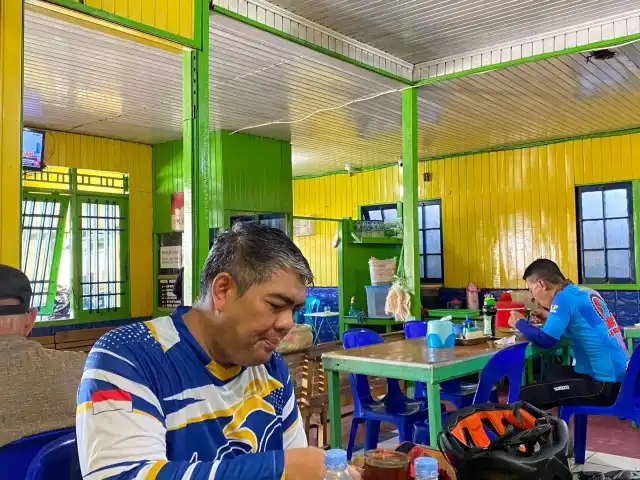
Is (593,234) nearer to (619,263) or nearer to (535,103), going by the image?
(619,263)

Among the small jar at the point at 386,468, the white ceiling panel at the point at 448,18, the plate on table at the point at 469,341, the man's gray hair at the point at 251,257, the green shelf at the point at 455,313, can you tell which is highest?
the white ceiling panel at the point at 448,18

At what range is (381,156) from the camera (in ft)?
33.1

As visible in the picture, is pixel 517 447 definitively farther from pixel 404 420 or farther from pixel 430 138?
pixel 430 138

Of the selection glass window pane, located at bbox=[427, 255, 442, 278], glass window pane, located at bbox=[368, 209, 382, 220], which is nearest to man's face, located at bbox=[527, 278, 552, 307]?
glass window pane, located at bbox=[427, 255, 442, 278]

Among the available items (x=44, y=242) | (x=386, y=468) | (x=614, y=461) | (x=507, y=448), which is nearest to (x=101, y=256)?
(x=44, y=242)

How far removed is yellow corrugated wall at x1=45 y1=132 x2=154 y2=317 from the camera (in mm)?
8281

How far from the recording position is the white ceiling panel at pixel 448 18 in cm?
463

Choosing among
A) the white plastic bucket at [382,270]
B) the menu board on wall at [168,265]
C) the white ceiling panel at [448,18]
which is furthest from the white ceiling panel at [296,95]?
the white plastic bucket at [382,270]

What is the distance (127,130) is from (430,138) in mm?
4287

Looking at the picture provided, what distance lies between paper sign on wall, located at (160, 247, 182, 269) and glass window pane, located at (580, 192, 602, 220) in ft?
19.4

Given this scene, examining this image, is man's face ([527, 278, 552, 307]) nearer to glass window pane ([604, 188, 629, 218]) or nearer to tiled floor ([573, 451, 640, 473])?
tiled floor ([573, 451, 640, 473])

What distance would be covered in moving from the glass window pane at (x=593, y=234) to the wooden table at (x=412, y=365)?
5.06 meters

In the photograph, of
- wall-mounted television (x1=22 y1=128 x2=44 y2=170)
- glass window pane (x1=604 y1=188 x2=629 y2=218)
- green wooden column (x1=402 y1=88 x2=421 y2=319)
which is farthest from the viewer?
glass window pane (x1=604 y1=188 x2=629 y2=218)

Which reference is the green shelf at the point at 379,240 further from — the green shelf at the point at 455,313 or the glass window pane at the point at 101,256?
the glass window pane at the point at 101,256
